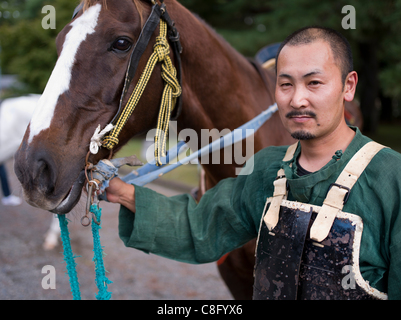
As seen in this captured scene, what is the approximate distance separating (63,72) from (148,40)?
0.34 m

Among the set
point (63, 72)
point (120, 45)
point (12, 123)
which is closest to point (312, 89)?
point (120, 45)

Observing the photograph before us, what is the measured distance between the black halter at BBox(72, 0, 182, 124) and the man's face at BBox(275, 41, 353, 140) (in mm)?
537

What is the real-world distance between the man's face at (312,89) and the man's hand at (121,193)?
0.64 m

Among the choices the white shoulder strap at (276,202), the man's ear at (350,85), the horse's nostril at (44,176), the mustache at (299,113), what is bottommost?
the white shoulder strap at (276,202)

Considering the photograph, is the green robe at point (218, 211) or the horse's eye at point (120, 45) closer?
the green robe at point (218, 211)

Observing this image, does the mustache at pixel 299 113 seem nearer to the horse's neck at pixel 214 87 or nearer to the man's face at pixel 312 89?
the man's face at pixel 312 89

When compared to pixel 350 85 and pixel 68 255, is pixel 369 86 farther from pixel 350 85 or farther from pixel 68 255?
pixel 68 255

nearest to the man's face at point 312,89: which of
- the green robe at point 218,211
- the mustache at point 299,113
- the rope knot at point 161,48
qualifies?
the mustache at point 299,113

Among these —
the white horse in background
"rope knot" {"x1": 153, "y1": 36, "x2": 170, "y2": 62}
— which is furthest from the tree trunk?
"rope knot" {"x1": 153, "y1": 36, "x2": 170, "y2": 62}

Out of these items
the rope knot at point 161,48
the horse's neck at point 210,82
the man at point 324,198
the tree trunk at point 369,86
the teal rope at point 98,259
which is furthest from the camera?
the tree trunk at point 369,86

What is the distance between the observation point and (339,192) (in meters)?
0.96

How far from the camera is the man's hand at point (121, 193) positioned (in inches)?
49.7
